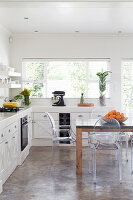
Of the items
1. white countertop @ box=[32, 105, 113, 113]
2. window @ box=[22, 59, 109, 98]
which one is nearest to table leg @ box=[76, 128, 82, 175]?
white countertop @ box=[32, 105, 113, 113]

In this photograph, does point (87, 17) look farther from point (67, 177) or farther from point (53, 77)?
point (67, 177)

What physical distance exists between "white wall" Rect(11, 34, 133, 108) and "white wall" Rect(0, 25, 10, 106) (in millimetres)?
306

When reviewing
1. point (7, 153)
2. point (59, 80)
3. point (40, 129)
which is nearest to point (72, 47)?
point (59, 80)

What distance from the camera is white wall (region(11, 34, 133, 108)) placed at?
22.3 feet

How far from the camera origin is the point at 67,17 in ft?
16.8

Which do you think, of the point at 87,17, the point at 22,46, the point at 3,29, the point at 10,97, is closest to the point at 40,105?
the point at 10,97

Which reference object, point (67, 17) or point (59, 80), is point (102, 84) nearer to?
point (59, 80)

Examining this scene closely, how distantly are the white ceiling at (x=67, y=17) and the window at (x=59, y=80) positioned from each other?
33.0 inches

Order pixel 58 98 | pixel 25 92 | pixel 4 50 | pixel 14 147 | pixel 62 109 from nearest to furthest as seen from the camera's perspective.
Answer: pixel 14 147, pixel 4 50, pixel 62 109, pixel 25 92, pixel 58 98

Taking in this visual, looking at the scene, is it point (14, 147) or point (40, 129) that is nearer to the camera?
point (14, 147)

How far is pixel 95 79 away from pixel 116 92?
596 millimetres

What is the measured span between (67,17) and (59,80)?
2137mm

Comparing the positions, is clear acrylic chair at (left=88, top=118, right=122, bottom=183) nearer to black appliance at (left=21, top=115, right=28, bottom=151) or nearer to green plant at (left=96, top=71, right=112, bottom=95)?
black appliance at (left=21, top=115, right=28, bottom=151)

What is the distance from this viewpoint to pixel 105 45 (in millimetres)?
6816
